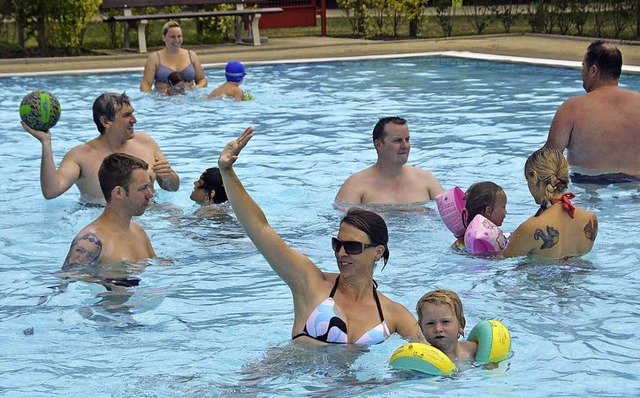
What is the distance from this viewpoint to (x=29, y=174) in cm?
1116

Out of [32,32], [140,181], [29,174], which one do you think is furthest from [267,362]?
[32,32]

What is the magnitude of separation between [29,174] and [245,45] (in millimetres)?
11104

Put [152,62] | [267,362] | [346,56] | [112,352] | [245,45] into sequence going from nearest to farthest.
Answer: [267,362] < [112,352] < [152,62] < [346,56] < [245,45]

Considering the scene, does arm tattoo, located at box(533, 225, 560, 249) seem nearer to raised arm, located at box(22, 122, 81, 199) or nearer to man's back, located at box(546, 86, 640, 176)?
man's back, located at box(546, 86, 640, 176)

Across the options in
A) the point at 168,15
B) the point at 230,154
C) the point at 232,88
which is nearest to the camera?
the point at 230,154

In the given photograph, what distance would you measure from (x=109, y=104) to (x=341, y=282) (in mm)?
3810

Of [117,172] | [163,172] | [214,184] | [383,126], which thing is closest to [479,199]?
[383,126]

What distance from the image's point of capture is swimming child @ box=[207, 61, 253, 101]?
14.6 meters

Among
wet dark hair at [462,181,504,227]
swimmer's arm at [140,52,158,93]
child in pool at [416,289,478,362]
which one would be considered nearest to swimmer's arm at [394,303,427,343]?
child in pool at [416,289,478,362]

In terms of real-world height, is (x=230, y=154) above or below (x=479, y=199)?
above

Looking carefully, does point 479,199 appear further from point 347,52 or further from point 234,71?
point 347,52

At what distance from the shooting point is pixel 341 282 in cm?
545

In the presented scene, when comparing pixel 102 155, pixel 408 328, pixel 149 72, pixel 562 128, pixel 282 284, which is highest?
pixel 149 72

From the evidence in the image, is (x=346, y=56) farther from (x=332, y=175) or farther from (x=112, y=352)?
(x=112, y=352)
